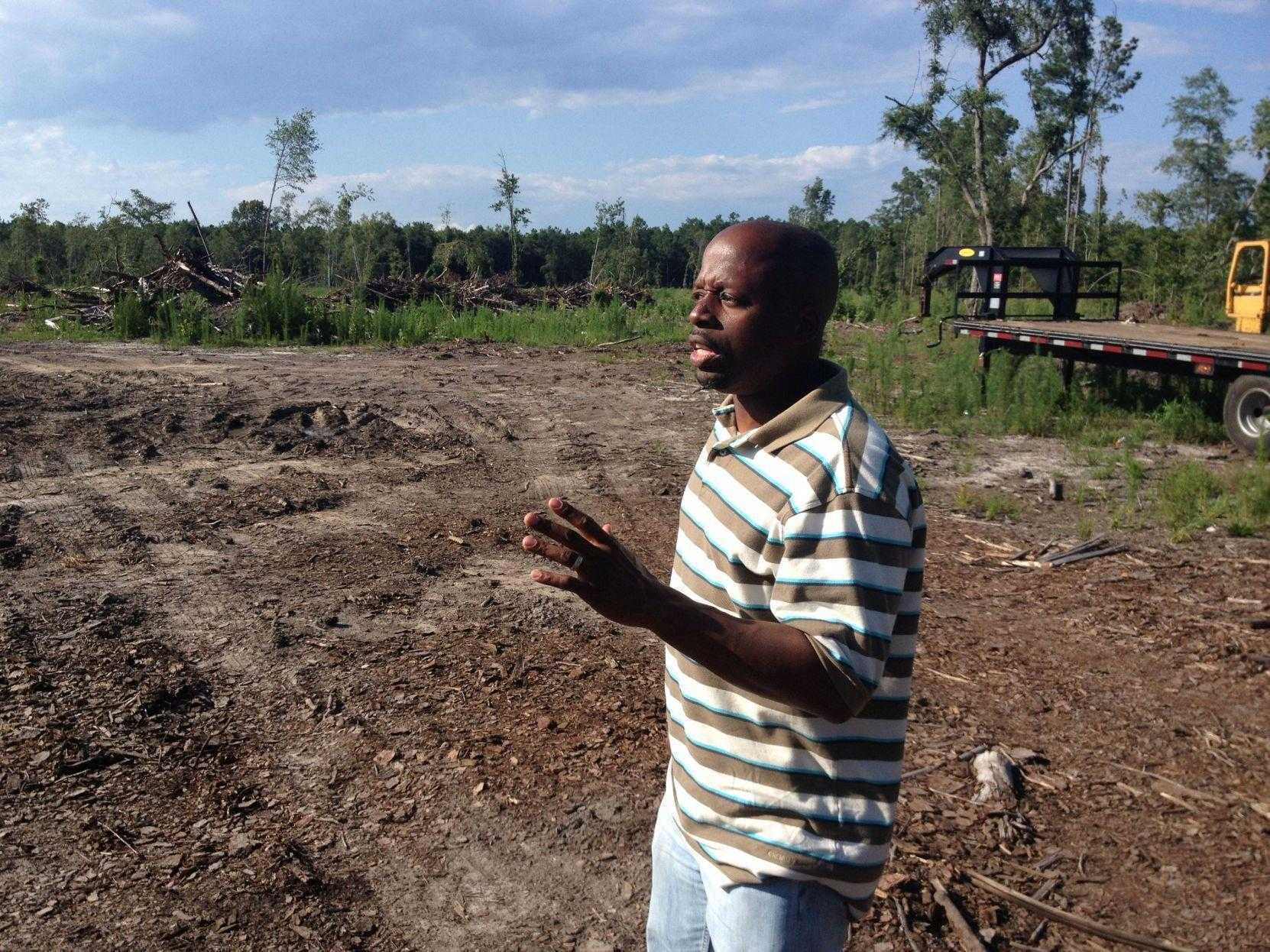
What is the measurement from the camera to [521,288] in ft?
89.7

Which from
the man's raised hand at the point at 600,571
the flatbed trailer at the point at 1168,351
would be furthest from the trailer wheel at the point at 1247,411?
the man's raised hand at the point at 600,571

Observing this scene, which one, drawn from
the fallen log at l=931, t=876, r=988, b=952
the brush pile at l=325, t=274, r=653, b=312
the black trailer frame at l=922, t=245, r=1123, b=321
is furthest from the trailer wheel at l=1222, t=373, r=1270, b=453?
the brush pile at l=325, t=274, r=653, b=312

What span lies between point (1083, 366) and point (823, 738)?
513 inches

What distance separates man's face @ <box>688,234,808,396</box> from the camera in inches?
60.4

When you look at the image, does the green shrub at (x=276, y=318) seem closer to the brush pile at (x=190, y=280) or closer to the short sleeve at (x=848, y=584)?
the brush pile at (x=190, y=280)

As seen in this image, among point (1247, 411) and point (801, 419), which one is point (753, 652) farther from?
point (1247, 411)

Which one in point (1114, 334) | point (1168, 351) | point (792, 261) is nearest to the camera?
→ point (792, 261)

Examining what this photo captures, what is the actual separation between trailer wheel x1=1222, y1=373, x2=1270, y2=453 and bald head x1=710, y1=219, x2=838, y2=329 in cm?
834

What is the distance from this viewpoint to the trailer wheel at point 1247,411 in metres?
8.40

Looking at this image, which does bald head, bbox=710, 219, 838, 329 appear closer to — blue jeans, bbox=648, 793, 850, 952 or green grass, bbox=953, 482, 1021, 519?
blue jeans, bbox=648, 793, 850, 952

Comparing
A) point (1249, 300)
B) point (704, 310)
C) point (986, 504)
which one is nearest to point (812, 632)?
point (704, 310)

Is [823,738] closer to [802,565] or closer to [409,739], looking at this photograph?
[802,565]

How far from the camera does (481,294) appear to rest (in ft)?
80.4

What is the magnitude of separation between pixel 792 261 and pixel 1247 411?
873 centimetres
